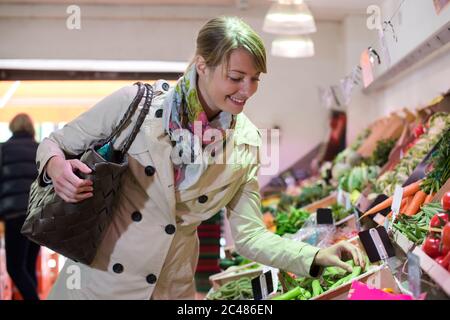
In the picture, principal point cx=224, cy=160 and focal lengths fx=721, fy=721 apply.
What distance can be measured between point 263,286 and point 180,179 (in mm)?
492

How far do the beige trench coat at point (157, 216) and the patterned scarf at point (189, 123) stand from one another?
0.04 m

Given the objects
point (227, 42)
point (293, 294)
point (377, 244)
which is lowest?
point (293, 294)

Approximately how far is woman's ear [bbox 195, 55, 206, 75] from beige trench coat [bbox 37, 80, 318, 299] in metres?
0.18

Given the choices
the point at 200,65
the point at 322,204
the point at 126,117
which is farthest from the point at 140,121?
the point at 322,204

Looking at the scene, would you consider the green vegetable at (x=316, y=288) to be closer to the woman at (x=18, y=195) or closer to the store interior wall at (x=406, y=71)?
the store interior wall at (x=406, y=71)

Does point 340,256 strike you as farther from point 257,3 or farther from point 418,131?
point 418,131

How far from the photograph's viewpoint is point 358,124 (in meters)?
5.27

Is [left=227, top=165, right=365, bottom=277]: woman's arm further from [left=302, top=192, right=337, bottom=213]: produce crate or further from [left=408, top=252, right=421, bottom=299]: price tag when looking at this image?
[left=302, top=192, right=337, bottom=213]: produce crate

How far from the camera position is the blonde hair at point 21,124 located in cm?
312

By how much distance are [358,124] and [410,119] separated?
626mm

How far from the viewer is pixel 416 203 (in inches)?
105

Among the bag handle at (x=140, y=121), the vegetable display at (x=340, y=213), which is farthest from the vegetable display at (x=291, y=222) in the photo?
the bag handle at (x=140, y=121)
